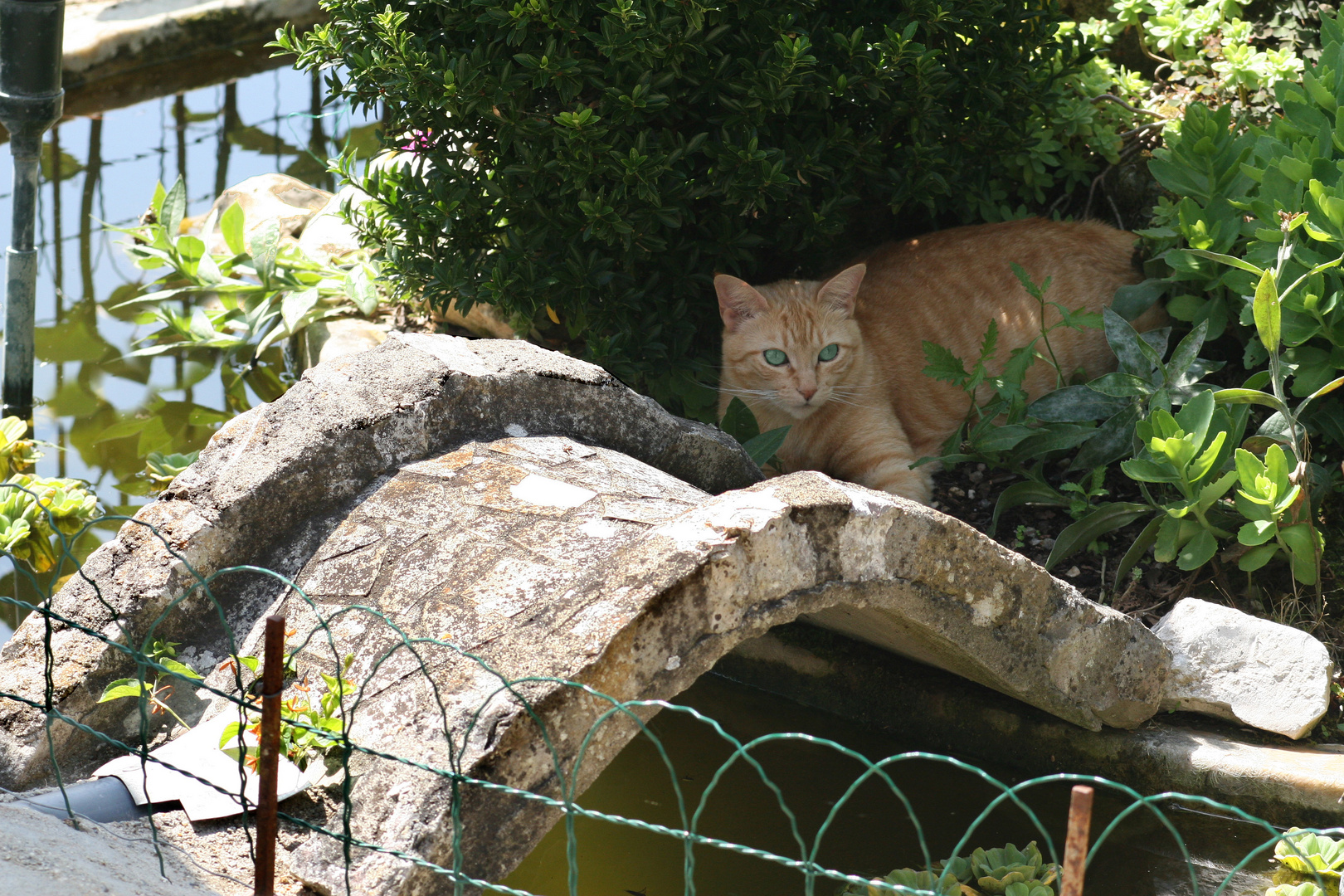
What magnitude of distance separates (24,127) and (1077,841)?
4.45 metres

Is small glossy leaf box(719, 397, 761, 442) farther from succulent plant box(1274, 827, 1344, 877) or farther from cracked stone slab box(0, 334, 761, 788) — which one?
succulent plant box(1274, 827, 1344, 877)

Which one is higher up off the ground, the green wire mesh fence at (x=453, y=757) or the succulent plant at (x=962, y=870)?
the green wire mesh fence at (x=453, y=757)

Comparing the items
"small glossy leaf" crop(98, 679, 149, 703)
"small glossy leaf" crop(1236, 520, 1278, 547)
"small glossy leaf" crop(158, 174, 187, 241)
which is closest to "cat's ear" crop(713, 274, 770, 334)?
"small glossy leaf" crop(1236, 520, 1278, 547)

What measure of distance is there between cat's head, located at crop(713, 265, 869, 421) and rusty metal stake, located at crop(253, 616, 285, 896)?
211 cm

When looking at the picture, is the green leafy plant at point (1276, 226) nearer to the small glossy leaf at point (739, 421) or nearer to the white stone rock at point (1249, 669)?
the white stone rock at point (1249, 669)

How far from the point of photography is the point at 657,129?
377 centimetres

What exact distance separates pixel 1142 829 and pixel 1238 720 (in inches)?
15.8

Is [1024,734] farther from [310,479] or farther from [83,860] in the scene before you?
[83,860]

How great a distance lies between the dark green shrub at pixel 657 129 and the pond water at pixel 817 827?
4.44 ft

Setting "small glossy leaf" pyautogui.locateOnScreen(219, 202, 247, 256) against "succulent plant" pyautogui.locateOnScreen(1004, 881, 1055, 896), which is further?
"small glossy leaf" pyautogui.locateOnScreen(219, 202, 247, 256)

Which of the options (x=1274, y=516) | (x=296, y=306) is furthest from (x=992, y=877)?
(x=296, y=306)

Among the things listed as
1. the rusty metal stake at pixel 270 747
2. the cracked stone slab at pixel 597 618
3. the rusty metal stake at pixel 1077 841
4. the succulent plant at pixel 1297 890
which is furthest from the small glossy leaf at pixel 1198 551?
the rusty metal stake at pixel 270 747

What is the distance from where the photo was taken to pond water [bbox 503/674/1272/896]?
8.94ft

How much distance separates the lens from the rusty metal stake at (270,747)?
6.25 ft
